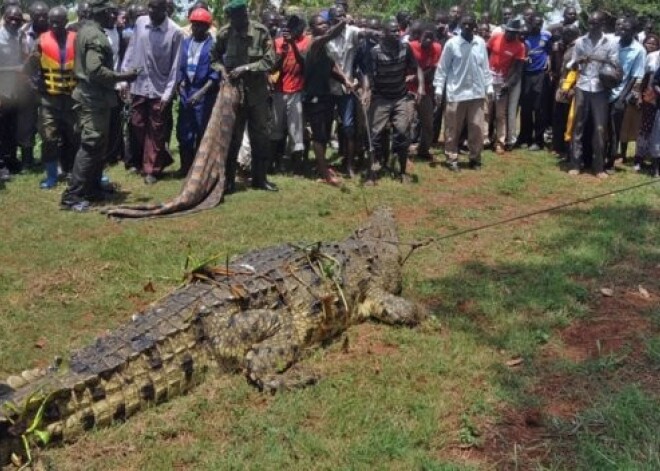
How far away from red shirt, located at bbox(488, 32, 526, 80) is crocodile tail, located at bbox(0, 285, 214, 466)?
310 inches

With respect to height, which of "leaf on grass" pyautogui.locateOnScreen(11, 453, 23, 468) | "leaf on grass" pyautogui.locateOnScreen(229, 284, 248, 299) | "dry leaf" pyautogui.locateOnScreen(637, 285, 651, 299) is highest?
"leaf on grass" pyautogui.locateOnScreen(229, 284, 248, 299)

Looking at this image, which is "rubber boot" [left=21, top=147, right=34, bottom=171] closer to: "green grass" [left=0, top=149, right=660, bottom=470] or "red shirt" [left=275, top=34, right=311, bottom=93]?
"green grass" [left=0, top=149, right=660, bottom=470]

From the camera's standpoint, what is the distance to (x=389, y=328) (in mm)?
5645

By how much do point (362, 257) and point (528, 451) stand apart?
2313mm

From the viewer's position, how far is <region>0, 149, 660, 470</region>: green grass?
4016 mm

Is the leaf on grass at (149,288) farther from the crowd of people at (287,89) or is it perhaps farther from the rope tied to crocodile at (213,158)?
the crowd of people at (287,89)

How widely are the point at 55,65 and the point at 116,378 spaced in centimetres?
590

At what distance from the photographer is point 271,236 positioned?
7570 millimetres

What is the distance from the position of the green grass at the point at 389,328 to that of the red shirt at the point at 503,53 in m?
2.29

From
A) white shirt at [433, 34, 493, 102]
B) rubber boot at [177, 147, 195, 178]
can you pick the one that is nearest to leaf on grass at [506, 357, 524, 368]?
rubber boot at [177, 147, 195, 178]

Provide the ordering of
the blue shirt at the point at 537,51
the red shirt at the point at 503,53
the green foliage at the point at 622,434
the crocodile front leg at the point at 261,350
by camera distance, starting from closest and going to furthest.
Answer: the green foliage at the point at 622,434 < the crocodile front leg at the point at 261,350 < the red shirt at the point at 503,53 < the blue shirt at the point at 537,51

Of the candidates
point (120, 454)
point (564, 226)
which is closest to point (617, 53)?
point (564, 226)

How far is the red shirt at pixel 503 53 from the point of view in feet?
37.1

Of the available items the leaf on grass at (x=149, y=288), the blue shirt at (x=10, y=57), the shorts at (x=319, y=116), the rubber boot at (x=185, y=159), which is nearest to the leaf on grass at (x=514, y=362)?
the leaf on grass at (x=149, y=288)
